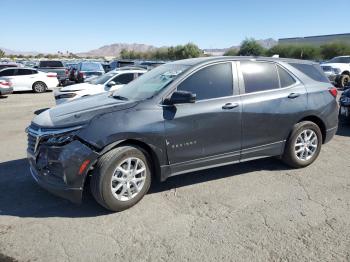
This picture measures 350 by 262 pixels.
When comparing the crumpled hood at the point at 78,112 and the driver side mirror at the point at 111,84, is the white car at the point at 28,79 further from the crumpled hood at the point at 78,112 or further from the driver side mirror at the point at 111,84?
the crumpled hood at the point at 78,112

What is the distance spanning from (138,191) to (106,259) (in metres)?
1.13

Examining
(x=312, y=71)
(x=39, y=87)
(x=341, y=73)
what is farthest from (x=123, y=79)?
(x=341, y=73)

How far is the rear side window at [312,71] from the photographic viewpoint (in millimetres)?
5650

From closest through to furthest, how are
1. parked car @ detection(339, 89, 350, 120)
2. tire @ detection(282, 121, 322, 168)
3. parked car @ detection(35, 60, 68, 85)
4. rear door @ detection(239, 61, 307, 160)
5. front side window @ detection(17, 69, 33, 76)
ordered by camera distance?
rear door @ detection(239, 61, 307, 160) → tire @ detection(282, 121, 322, 168) → parked car @ detection(339, 89, 350, 120) → front side window @ detection(17, 69, 33, 76) → parked car @ detection(35, 60, 68, 85)

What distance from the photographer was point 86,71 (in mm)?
20484

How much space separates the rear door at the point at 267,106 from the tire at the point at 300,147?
0.12 metres

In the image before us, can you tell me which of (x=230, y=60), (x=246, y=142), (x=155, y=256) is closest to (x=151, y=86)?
(x=230, y=60)

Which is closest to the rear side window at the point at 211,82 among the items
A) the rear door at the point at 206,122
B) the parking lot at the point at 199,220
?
the rear door at the point at 206,122

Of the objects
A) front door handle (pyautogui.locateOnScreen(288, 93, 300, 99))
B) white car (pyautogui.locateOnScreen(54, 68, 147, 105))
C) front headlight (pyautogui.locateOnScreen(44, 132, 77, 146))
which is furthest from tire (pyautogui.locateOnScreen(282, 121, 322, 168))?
white car (pyautogui.locateOnScreen(54, 68, 147, 105))

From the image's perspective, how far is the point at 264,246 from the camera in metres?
3.41

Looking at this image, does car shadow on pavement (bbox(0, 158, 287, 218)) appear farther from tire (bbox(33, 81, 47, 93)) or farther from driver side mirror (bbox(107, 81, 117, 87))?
tire (bbox(33, 81, 47, 93))

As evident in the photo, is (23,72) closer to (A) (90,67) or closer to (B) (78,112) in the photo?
(A) (90,67)

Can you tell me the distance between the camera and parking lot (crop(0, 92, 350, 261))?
3.34 meters

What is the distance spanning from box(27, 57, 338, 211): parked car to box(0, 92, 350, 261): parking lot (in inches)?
12.8
